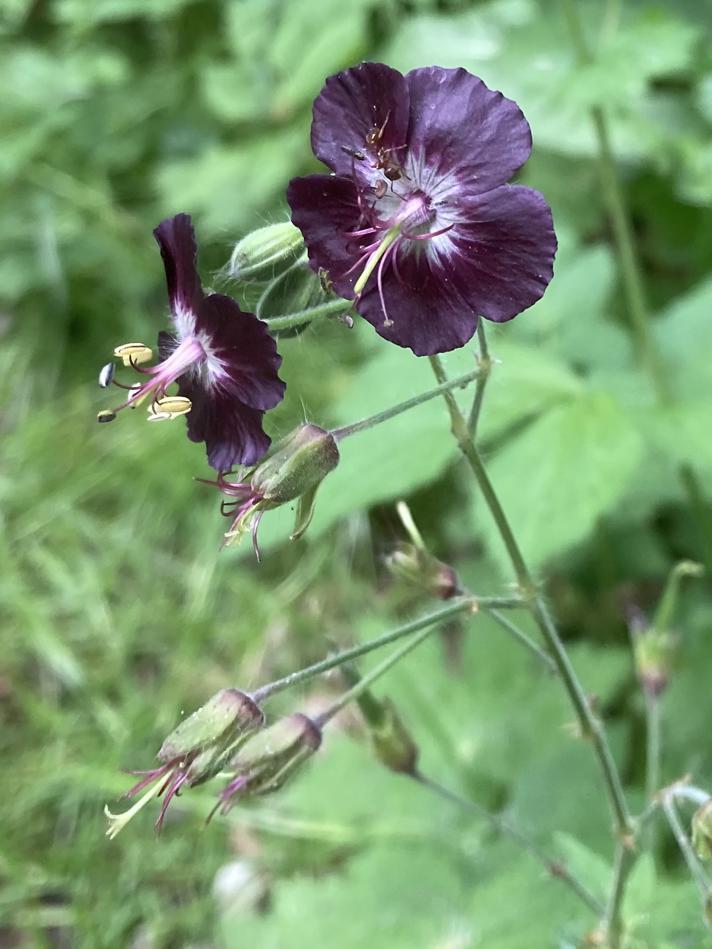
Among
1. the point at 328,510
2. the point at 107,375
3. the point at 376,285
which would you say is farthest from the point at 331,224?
the point at 328,510

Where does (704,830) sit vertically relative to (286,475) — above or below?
below

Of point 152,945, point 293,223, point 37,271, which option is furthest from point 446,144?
point 37,271

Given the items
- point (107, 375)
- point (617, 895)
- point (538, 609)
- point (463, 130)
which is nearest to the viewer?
point (463, 130)

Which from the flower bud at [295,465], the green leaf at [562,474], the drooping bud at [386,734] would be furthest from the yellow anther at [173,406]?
the green leaf at [562,474]

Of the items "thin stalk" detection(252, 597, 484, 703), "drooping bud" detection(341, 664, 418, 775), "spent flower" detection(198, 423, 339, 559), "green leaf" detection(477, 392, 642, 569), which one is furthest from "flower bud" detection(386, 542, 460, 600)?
"green leaf" detection(477, 392, 642, 569)

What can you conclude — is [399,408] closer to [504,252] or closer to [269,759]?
[504,252]

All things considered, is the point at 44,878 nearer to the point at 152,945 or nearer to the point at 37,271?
the point at 152,945
